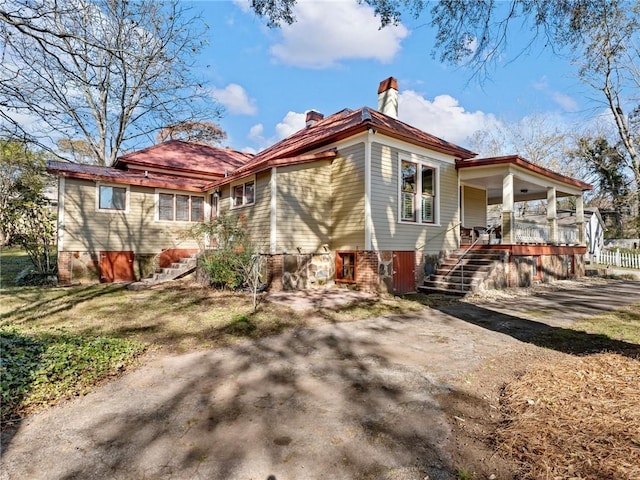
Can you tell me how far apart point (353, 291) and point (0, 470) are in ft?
25.8

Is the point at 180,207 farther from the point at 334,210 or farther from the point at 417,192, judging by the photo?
the point at 417,192

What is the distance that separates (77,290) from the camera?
9547 mm

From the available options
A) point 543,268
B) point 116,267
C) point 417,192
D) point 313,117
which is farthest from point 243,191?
point 543,268

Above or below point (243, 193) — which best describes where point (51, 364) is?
below

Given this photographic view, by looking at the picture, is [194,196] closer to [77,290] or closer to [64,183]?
[64,183]

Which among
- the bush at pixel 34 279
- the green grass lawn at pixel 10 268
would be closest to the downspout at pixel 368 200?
the bush at pixel 34 279

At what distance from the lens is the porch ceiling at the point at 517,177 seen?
10.8 meters

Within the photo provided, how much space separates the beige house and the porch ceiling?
5cm

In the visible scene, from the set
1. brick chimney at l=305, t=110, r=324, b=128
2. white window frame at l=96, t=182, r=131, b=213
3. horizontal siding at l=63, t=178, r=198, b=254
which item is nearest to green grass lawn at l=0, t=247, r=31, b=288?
horizontal siding at l=63, t=178, r=198, b=254

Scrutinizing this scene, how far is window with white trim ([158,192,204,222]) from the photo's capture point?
12.9 metres

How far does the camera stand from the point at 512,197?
423 inches

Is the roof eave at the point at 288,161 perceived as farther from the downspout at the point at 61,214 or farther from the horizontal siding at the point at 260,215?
the downspout at the point at 61,214

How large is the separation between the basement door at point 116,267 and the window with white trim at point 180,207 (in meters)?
1.90

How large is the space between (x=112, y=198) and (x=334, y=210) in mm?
7926
